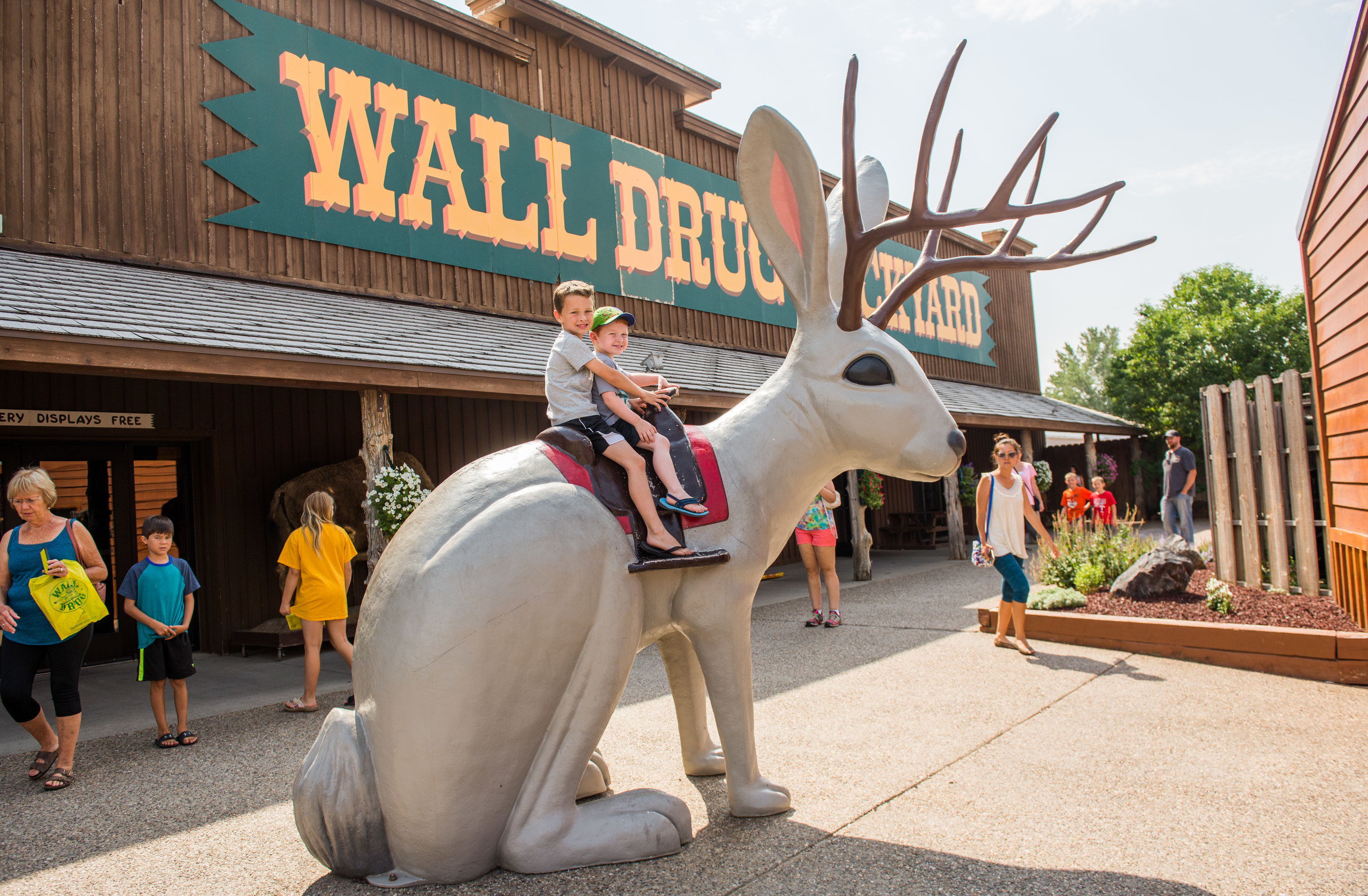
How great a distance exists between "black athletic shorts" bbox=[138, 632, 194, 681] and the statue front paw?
3586mm

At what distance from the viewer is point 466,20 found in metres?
9.60

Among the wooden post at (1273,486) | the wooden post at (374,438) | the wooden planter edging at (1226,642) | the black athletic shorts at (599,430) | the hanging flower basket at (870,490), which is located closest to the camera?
the black athletic shorts at (599,430)

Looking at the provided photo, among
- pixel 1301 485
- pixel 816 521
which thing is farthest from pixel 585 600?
pixel 1301 485

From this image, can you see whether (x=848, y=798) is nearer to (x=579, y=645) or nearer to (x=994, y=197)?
(x=579, y=645)

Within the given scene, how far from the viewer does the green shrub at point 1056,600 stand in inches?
277

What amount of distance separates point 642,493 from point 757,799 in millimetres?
1275

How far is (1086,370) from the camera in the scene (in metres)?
76.1

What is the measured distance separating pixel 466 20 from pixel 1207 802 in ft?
33.8

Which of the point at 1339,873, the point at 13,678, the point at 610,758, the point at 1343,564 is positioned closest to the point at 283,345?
the point at 13,678

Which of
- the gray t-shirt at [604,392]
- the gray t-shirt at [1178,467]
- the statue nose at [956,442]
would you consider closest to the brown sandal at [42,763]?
the gray t-shirt at [604,392]

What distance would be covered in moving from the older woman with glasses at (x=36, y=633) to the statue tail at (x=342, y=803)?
2406 mm

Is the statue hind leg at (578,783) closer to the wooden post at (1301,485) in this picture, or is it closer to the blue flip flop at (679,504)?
the blue flip flop at (679,504)

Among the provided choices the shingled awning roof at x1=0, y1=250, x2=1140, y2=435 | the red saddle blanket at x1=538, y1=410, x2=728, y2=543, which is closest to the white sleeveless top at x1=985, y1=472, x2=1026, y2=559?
the shingled awning roof at x1=0, y1=250, x2=1140, y2=435

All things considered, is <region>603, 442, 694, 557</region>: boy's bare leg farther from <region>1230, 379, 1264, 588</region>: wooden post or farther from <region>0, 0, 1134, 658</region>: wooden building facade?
<region>1230, 379, 1264, 588</region>: wooden post
